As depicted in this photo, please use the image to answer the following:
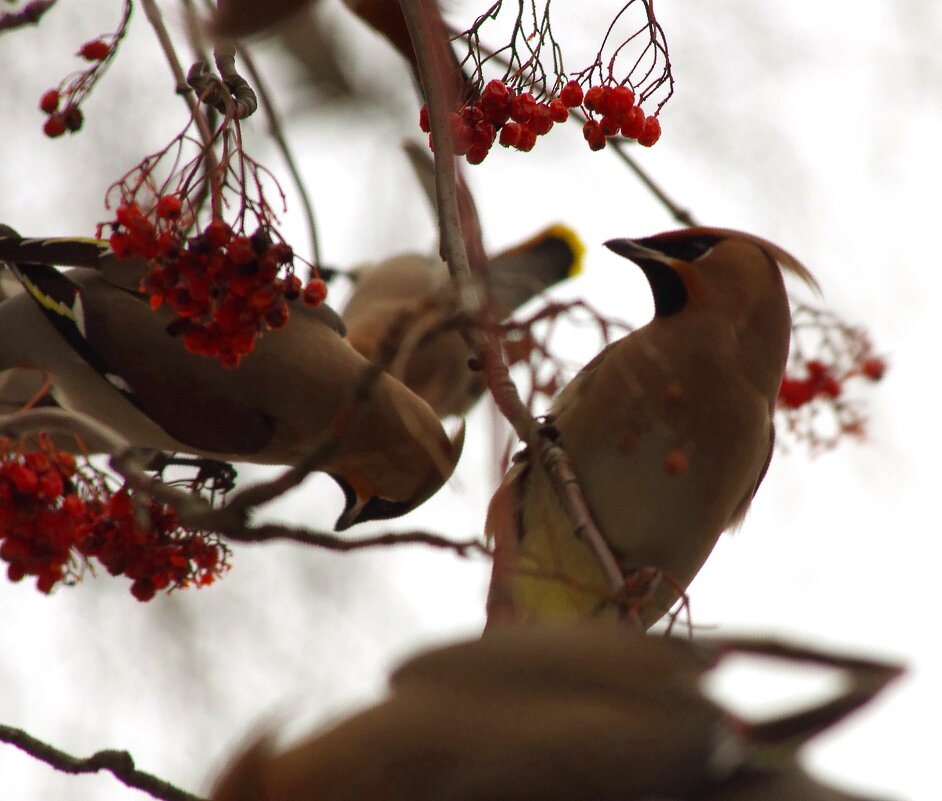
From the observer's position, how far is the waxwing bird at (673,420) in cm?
270

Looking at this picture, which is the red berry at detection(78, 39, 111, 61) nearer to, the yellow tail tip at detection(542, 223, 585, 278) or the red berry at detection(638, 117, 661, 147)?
the red berry at detection(638, 117, 661, 147)

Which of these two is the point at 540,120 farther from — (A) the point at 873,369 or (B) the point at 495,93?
(A) the point at 873,369

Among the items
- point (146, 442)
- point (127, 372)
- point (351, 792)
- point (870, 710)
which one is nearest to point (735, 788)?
point (870, 710)

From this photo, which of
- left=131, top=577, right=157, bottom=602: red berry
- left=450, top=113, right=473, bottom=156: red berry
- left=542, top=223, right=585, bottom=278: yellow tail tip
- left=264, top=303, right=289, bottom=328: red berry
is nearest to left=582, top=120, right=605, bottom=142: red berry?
left=450, top=113, right=473, bottom=156: red berry

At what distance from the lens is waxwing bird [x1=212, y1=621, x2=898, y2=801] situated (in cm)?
96

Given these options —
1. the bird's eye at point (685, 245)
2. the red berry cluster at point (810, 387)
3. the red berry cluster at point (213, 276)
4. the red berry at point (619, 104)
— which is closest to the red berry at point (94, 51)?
the red berry cluster at point (213, 276)

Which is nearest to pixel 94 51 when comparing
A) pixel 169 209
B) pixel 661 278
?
pixel 169 209

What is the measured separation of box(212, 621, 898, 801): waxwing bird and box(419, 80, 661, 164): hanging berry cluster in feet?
4.12

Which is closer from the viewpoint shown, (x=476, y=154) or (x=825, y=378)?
(x=476, y=154)

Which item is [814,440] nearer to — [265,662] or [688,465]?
[688,465]

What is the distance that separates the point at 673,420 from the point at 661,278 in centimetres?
35

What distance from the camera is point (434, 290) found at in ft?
12.1

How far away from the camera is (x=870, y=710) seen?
3.19 ft

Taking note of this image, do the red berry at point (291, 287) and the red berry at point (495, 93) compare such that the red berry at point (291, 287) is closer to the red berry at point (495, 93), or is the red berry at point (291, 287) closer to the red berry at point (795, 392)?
the red berry at point (495, 93)
